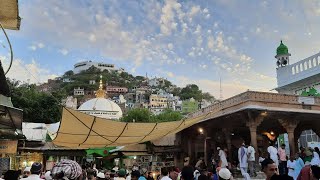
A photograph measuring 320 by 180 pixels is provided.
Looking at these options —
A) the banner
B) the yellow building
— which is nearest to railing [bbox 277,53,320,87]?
the banner

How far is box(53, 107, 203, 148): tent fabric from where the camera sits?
8539mm

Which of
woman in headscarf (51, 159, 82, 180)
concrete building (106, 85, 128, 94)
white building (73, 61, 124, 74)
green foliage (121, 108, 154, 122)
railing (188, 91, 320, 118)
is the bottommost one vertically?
woman in headscarf (51, 159, 82, 180)

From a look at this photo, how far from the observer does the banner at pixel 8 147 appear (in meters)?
9.44

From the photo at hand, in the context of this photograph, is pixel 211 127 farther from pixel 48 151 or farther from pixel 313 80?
pixel 48 151

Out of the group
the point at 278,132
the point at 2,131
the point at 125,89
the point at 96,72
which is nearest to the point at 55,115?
the point at 278,132

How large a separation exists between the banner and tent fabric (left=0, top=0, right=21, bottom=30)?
4423 millimetres

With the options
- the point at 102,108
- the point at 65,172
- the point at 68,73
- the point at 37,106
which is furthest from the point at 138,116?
the point at 68,73

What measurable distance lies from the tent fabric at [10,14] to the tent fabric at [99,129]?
239 cm

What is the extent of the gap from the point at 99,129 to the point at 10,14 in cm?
448

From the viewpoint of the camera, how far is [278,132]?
19.8 m

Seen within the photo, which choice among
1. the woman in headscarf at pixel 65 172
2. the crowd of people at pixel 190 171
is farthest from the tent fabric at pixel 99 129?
the woman in headscarf at pixel 65 172

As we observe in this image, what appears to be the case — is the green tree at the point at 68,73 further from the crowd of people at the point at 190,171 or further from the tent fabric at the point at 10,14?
the tent fabric at the point at 10,14

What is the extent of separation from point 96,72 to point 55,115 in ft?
393

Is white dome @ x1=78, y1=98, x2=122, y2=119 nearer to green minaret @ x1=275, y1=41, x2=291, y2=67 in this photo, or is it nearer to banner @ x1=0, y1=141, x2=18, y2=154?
green minaret @ x1=275, y1=41, x2=291, y2=67
